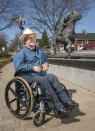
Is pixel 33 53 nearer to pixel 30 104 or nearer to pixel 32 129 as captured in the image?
pixel 30 104

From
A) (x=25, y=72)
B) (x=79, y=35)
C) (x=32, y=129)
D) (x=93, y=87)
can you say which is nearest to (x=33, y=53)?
(x=25, y=72)

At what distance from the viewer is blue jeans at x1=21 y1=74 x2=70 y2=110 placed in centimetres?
247

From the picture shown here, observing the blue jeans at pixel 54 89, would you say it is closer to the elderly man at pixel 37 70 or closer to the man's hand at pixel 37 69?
the elderly man at pixel 37 70

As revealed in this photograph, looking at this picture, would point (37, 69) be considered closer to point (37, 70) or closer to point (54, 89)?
point (37, 70)

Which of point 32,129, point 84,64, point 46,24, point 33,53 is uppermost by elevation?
point 46,24

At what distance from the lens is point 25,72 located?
108 inches

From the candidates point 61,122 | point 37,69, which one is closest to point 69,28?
point 37,69

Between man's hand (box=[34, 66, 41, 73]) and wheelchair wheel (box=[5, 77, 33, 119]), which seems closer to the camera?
wheelchair wheel (box=[5, 77, 33, 119])

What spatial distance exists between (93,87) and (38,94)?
7.19 ft

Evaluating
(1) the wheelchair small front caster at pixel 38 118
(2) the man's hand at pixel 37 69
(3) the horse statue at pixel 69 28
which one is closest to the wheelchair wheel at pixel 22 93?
(1) the wheelchair small front caster at pixel 38 118

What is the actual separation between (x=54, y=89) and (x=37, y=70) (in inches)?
15.9

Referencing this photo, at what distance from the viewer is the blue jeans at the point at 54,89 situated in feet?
8.10

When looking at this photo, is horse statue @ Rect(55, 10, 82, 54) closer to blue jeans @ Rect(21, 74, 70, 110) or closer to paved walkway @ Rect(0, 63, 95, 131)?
paved walkway @ Rect(0, 63, 95, 131)

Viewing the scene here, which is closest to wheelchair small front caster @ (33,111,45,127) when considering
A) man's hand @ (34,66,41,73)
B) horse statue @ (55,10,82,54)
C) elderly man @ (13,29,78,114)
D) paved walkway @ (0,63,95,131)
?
paved walkway @ (0,63,95,131)
